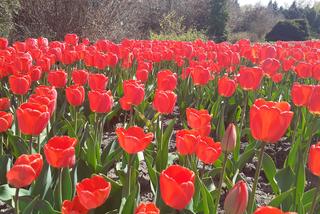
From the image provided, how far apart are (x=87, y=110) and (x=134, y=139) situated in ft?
6.69

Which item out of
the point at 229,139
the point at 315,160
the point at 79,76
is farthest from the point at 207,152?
the point at 79,76

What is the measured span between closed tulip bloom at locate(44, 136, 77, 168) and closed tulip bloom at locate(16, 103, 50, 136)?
23cm

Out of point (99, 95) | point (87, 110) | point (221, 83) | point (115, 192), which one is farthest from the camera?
point (87, 110)

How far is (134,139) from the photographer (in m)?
1.62

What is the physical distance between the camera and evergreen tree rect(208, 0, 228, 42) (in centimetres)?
3241

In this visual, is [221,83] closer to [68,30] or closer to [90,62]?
[90,62]

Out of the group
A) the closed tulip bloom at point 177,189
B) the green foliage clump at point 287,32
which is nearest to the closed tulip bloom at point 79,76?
the closed tulip bloom at point 177,189

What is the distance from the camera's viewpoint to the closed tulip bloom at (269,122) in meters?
1.51

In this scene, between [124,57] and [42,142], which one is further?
[124,57]

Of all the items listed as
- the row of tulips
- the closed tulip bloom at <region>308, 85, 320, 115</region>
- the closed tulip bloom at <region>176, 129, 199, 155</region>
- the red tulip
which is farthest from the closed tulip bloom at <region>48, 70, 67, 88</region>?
the closed tulip bloom at <region>308, 85, 320, 115</region>

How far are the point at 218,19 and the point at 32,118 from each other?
31.7 meters

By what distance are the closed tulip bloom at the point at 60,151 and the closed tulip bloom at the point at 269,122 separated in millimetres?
633

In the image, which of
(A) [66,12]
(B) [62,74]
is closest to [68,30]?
(A) [66,12]

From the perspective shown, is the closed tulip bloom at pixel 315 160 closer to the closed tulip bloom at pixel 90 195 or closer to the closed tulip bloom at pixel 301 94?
the closed tulip bloom at pixel 90 195
